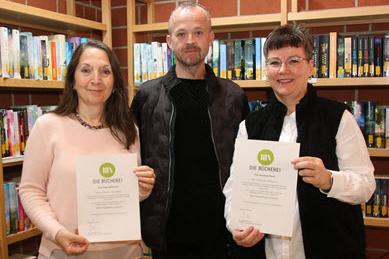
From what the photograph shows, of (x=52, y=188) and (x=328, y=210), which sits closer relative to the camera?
(x=328, y=210)

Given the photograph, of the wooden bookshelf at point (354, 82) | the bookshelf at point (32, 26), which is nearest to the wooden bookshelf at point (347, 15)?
the wooden bookshelf at point (354, 82)

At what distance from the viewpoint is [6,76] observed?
233 cm

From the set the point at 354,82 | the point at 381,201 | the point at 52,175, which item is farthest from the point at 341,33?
the point at 52,175

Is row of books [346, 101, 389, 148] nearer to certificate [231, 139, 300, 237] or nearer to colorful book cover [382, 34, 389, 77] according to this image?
colorful book cover [382, 34, 389, 77]

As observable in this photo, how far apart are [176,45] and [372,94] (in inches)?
60.5

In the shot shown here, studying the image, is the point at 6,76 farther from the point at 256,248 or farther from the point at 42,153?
the point at 256,248

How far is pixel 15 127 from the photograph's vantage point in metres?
2.48

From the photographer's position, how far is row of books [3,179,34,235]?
95.2 inches

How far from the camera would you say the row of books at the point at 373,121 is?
259 centimetres

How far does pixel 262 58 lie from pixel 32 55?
4.66 ft

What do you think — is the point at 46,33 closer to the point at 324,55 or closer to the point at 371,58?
the point at 324,55

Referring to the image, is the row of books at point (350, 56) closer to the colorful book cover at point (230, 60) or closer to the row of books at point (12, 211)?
the colorful book cover at point (230, 60)

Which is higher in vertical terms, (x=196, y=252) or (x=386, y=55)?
(x=386, y=55)

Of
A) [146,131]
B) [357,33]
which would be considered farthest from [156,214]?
[357,33]
